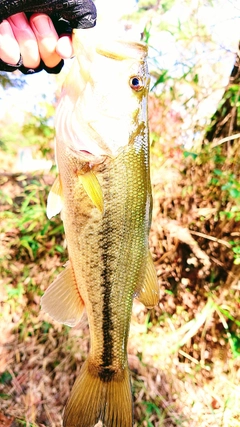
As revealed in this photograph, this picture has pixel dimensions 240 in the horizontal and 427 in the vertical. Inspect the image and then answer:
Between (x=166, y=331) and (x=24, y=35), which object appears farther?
(x=166, y=331)

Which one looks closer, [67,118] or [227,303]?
[67,118]

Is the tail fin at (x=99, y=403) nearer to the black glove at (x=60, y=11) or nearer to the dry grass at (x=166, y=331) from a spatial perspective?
the black glove at (x=60, y=11)

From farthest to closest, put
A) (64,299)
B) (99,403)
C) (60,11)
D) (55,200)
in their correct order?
(99,403) < (64,299) < (55,200) < (60,11)

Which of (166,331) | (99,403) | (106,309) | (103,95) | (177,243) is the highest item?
(103,95)

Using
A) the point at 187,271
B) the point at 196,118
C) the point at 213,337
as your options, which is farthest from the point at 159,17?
the point at 213,337

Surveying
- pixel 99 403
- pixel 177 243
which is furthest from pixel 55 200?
pixel 177 243

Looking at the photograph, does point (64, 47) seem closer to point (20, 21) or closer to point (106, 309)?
point (20, 21)

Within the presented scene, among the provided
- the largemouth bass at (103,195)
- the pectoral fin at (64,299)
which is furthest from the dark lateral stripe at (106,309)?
the pectoral fin at (64,299)

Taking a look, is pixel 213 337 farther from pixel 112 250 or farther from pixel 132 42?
pixel 132 42
